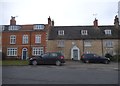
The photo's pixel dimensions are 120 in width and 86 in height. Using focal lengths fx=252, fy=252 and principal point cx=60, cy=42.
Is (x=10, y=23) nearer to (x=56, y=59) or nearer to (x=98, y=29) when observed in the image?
(x=98, y=29)

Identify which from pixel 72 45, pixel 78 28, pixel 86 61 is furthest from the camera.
Result: pixel 78 28

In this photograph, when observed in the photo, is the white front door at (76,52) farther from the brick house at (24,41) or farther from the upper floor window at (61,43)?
the brick house at (24,41)

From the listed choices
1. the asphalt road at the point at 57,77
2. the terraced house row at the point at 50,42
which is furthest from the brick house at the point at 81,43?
the asphalt road at the point at 57,77

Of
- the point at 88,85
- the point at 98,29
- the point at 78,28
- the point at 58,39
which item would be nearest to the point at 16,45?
the point at 58,39

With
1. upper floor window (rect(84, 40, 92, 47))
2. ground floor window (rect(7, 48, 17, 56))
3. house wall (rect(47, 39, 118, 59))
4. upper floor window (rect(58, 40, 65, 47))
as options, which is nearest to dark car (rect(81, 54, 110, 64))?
house wall (rect(47, 39, 118, 59))

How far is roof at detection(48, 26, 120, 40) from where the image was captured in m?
52.2

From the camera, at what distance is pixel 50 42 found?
5162cm

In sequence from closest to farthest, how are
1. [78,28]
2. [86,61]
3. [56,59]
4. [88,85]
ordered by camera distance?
[88,85] < [56,59] < [86,61] < [78,28]

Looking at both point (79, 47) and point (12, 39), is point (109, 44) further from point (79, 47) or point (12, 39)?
point (12, 39)

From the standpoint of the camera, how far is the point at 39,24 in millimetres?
52469

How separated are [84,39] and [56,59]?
20.9 metres

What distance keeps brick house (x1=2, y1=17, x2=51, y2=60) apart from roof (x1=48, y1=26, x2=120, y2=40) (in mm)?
2205

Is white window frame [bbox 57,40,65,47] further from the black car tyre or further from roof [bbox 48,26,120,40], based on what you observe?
the black car tyre

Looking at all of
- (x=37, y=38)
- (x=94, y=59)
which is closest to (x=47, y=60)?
(x=94, y=59)
